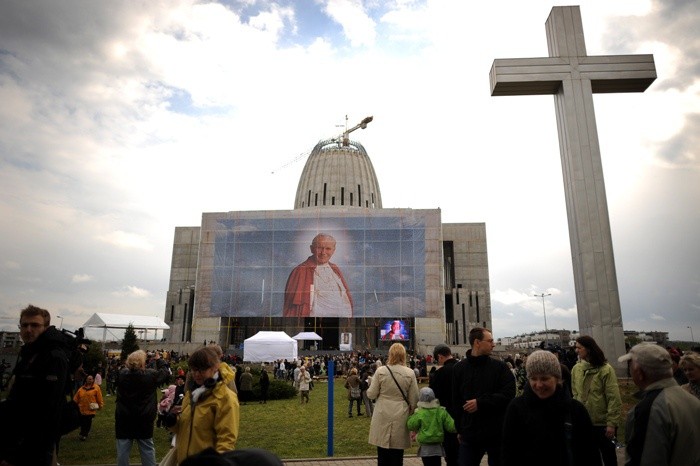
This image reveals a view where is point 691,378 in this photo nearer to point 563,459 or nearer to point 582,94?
point 563,459

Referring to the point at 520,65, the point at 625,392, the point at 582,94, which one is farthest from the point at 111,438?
the point at 582,94

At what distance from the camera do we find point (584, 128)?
56.1 feet

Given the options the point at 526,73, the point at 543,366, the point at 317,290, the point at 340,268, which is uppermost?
the point at 526,73

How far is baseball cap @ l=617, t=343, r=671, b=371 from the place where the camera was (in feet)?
9.73

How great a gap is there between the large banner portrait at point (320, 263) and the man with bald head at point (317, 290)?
3.6 inches

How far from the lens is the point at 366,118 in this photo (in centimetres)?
7862

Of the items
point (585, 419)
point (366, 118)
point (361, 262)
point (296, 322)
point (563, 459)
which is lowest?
point (563, 459)

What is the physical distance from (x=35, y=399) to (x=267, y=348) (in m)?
22.0

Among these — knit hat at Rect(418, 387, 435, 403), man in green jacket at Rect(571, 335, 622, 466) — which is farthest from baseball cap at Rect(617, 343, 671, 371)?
knit hat at Rect(418, 387, 435, 403)

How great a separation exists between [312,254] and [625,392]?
31800 mm

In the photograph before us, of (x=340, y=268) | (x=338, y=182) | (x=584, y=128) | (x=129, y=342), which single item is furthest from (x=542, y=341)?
(x=338, y=182)

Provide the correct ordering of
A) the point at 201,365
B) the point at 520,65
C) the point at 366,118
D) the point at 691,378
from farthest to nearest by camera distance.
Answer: the point at 366,118, the point at 520,65, the point at 691,378, the point at 201,365

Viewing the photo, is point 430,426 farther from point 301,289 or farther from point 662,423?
point 301,289

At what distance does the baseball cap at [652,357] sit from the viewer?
2965 mm
